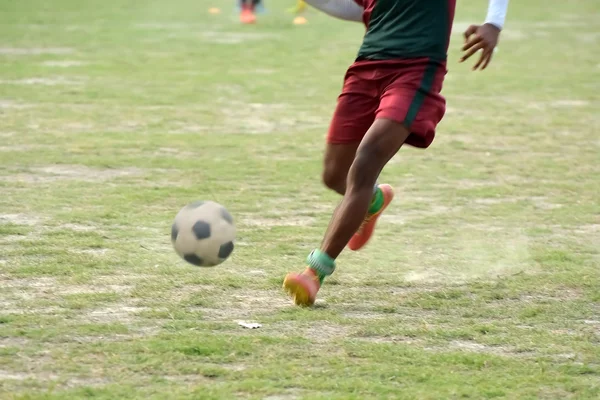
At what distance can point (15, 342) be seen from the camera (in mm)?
4684

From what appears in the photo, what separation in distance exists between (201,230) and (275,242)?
1.32 m

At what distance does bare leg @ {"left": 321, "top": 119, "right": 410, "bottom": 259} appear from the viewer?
5.40 meters

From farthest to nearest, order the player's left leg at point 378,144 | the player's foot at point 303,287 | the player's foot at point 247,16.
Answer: the player's foot at point 247,16, the player's left leg at point 378,144, the player's foot at point 303,287

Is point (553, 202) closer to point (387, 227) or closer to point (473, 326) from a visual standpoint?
point (387, 227)

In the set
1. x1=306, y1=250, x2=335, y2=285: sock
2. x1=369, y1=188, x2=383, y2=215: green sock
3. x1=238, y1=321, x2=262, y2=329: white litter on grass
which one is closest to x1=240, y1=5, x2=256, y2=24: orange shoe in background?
x1=369, y1=188, x2=383, y2=215: green sock

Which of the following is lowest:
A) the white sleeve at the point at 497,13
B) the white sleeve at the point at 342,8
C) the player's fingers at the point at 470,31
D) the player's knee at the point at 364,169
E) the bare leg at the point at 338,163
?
the bare leg at the point at 338,163

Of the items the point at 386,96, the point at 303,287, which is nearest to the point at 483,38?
the point at 386,96

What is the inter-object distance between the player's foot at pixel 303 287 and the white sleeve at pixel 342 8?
1541 millimetres

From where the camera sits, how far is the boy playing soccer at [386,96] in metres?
5.41

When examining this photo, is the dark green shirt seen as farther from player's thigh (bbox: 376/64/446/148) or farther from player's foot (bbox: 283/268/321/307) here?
player's foot (bbox: 283/268/321/307)

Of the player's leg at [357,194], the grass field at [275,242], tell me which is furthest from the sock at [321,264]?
the grass field at [275,242]

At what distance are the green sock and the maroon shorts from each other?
0.58 m

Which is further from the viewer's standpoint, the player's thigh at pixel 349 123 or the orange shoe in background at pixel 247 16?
the orange shoe in background at pixel 247 16

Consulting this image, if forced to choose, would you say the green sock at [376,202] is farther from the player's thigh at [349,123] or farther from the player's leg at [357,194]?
the player's leg at [357,194]
